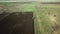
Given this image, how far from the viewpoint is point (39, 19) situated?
5.41ft

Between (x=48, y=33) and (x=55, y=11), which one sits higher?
(x=55, y=11)

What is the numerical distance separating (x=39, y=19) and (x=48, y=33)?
8.3 inches

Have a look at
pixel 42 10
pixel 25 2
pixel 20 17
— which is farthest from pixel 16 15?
pixel 42 10

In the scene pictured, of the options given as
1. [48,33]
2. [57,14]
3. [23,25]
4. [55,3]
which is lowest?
[48,33]

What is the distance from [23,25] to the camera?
5.35 feet

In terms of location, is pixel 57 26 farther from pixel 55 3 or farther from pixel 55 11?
pixel 55 3

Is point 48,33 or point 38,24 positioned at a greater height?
point 38,24

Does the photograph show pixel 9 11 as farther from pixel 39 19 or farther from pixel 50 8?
pixel 50 8

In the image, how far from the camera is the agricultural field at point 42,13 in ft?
5.37

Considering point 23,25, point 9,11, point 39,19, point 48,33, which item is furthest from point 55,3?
point 9,11

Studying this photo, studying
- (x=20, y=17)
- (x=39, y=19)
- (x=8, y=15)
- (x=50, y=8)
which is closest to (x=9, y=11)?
(x=8, y=15)

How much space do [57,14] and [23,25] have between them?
457mm

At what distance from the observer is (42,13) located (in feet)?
5.44

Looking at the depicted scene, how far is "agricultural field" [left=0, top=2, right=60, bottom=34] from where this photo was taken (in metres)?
1.64
